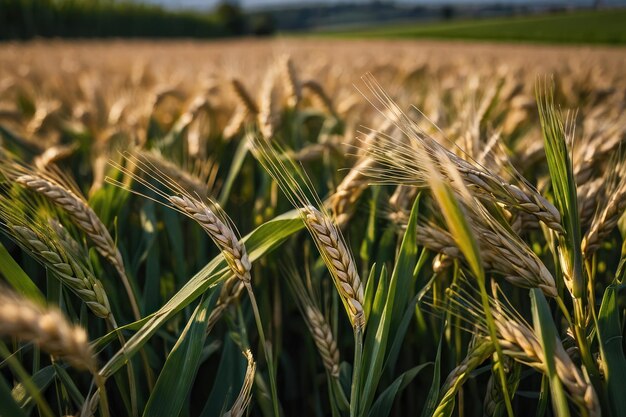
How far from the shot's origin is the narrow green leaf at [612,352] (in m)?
0.77

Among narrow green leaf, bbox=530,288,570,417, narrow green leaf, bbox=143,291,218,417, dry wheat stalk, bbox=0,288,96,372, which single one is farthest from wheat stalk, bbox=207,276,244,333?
narrow green leaf, bbox=530,288,570,417

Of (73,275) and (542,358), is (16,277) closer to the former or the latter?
(73,275)

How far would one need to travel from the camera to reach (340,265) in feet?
2.50

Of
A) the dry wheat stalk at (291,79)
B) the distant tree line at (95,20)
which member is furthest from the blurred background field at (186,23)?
the dry wheat stalk at (291,79)

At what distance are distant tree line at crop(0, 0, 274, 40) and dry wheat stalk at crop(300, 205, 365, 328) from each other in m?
16.7

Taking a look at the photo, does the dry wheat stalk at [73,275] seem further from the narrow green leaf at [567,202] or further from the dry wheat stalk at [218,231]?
the narrow green leaf at [567,202]

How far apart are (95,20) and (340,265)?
2180 cm

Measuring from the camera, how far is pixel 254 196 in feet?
5.58

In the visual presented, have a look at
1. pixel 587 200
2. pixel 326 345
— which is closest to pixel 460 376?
pixel 326 345

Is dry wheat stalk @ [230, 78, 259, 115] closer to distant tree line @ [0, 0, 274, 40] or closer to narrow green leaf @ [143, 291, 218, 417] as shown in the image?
narrow green leaf @ [143, 291, 218, 417]

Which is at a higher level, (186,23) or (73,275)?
(186,23)

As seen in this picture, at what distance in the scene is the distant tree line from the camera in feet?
47.8

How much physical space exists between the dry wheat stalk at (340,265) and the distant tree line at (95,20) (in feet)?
54.9

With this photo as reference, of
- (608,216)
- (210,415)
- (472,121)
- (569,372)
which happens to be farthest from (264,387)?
(472,121)
